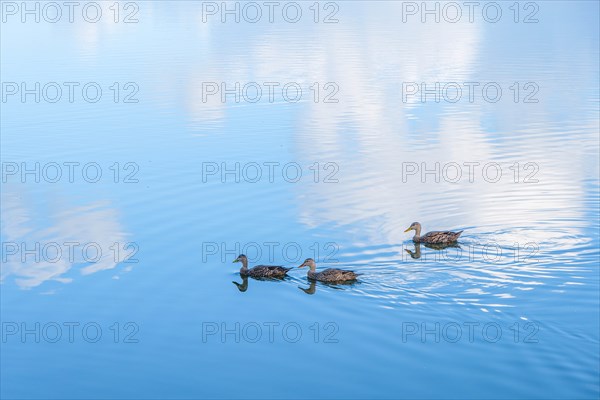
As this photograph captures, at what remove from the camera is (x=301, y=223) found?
19.8m

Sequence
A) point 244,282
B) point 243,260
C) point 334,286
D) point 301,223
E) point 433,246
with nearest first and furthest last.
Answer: point 334,286, point 244,282, point 243,260, point 433,246, point 301,223

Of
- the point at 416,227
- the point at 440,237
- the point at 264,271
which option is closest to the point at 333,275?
the point at 264,271

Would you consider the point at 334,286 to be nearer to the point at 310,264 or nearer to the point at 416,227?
the point at 310,264

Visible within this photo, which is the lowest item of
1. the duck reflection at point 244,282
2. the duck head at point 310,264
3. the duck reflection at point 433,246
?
the duck reflection at point 244,282

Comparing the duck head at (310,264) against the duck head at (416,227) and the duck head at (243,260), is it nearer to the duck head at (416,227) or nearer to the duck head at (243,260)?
the duck head at (243,260)

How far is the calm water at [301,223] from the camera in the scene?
13727 mm

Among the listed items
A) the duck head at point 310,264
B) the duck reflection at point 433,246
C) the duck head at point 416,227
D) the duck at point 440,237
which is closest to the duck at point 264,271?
the duck head at point 310,264

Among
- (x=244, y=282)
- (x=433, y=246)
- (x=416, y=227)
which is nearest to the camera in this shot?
(x=244, y=282)

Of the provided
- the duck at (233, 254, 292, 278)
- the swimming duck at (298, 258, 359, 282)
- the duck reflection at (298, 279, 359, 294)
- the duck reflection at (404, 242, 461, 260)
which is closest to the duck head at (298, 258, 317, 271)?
the swimming duck at (298, 258, 359, 282)

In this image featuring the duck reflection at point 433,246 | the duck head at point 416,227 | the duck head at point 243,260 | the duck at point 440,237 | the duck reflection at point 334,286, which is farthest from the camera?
the duck head at point 416,227

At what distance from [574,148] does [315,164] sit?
654cm

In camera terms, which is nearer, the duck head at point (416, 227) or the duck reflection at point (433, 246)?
the duck reflection at point (433, 246)

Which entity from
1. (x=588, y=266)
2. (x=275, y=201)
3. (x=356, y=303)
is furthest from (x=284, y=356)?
(x=275, y=201)

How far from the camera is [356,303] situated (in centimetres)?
1560
